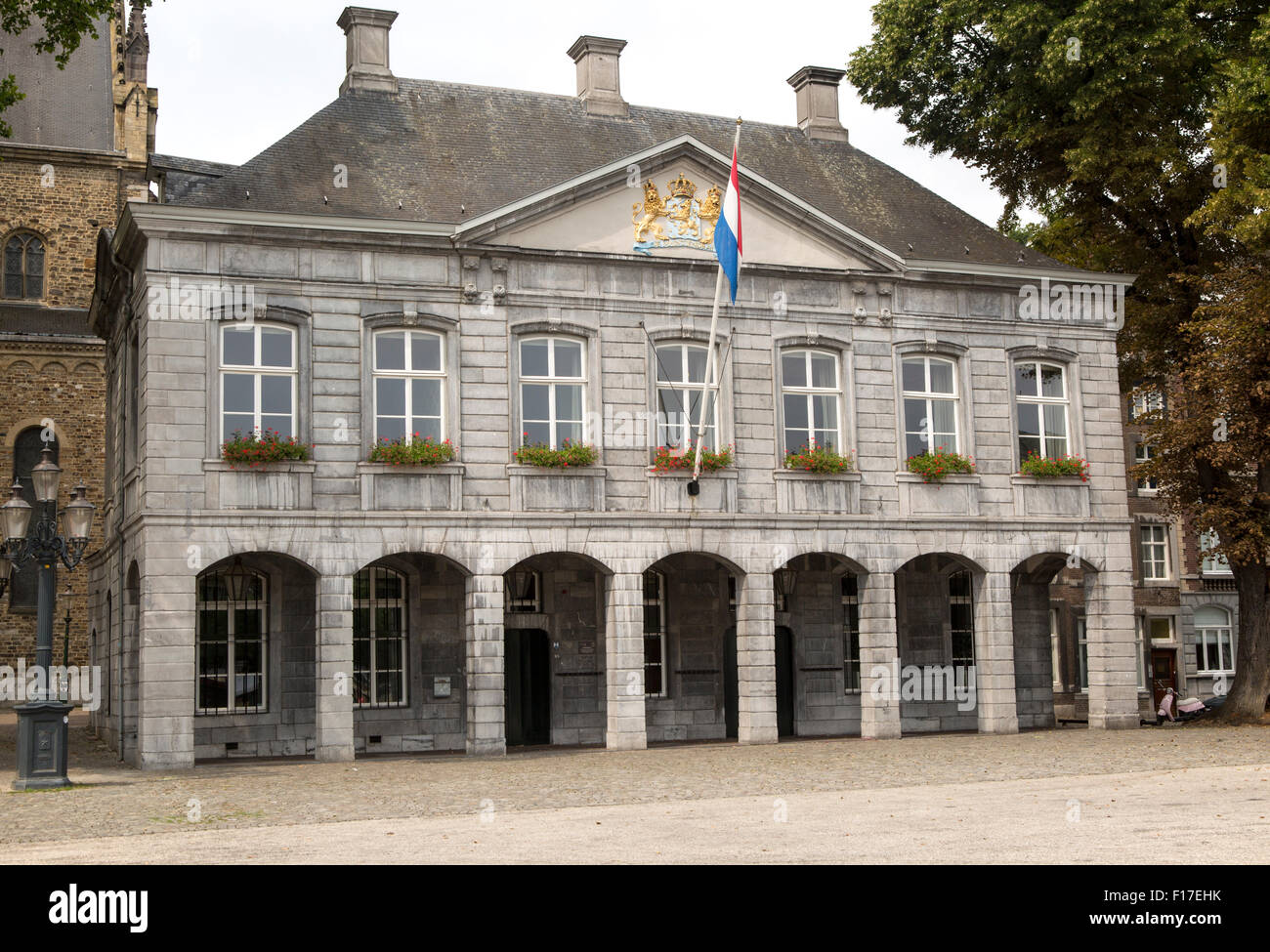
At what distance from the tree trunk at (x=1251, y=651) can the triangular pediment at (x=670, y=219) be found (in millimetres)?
8907

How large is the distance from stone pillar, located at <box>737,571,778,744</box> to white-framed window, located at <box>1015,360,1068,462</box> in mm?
5462

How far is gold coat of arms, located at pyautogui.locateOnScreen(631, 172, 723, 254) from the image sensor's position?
2362 centimetres

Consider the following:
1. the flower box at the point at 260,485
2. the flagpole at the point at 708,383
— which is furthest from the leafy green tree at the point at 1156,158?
the flower box at the point at 260,485

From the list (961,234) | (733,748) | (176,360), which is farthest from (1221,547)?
(176,360)

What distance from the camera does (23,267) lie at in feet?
130

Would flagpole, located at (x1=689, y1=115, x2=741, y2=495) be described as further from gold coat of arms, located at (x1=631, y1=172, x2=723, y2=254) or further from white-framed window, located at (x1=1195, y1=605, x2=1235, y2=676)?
white-framed window, located at (x1=1195, y1=605, x2=1235, y2=676)

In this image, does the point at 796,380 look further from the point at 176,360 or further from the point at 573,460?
the point at 176,360

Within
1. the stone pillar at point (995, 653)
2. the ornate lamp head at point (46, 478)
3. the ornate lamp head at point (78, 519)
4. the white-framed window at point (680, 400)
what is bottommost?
the stone pillar at point (995, 653)

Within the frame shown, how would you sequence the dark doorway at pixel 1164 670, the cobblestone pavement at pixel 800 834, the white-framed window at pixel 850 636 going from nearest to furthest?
the cobblestone pavement at pixel 800 834 → the white-framed window at pixel 850 636 → the dark doorway at pixel 1164 670

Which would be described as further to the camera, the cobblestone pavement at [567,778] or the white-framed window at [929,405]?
the white-framed window at [929,405]

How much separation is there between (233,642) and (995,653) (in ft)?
39.6

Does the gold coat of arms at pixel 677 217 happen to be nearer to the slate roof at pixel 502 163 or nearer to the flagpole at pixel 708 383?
the flagpole at pixel 708 383

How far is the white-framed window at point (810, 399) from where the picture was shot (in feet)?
79.6

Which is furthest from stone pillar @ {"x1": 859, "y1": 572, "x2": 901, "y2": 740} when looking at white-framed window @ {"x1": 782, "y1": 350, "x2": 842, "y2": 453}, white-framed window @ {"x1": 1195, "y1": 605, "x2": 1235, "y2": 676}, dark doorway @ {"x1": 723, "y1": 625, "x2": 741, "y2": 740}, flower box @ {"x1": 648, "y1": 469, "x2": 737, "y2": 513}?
white-framed window @ {"x1": 1195, "y1": 605, "x2": 1235, "y2": 676}
